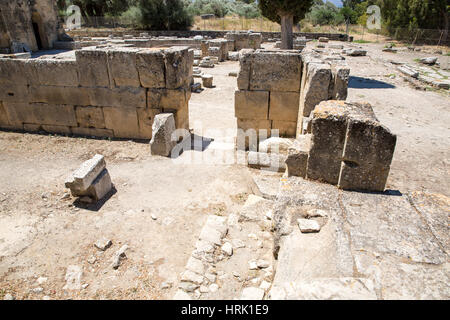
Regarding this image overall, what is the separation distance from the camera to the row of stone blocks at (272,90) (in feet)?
20.7

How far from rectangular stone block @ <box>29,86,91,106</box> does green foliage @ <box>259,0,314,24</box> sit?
37.2 feet

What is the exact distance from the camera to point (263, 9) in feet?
51.5

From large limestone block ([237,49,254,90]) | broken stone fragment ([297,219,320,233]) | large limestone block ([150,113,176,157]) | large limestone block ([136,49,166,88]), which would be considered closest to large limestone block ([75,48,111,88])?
large limestone block ([136,49,166,88])

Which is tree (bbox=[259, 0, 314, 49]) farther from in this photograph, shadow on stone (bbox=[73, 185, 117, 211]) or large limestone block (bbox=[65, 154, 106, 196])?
shadow on stone (bbox=[73, 185, 117, 211])

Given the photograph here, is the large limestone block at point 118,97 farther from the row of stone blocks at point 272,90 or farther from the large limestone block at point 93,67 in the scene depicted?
the row of stone blocks at point 272,90

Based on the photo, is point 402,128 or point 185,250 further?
point 402,128

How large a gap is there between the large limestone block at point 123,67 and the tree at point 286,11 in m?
10.5

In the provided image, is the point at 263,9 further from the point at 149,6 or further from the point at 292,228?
the point at 149,6

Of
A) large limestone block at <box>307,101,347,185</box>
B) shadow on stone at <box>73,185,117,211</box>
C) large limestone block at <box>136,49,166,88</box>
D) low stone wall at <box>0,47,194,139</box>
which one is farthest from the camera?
low stone wall at <box>0,47,194,139</box>

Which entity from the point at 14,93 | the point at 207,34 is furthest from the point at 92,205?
the point at 207,34

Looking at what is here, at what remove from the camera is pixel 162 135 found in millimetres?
6492

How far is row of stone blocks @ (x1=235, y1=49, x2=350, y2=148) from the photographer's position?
6.31 metres

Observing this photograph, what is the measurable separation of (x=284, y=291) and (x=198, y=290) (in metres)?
1.22

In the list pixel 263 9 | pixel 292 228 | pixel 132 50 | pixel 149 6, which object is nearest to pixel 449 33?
pixel 263 9
